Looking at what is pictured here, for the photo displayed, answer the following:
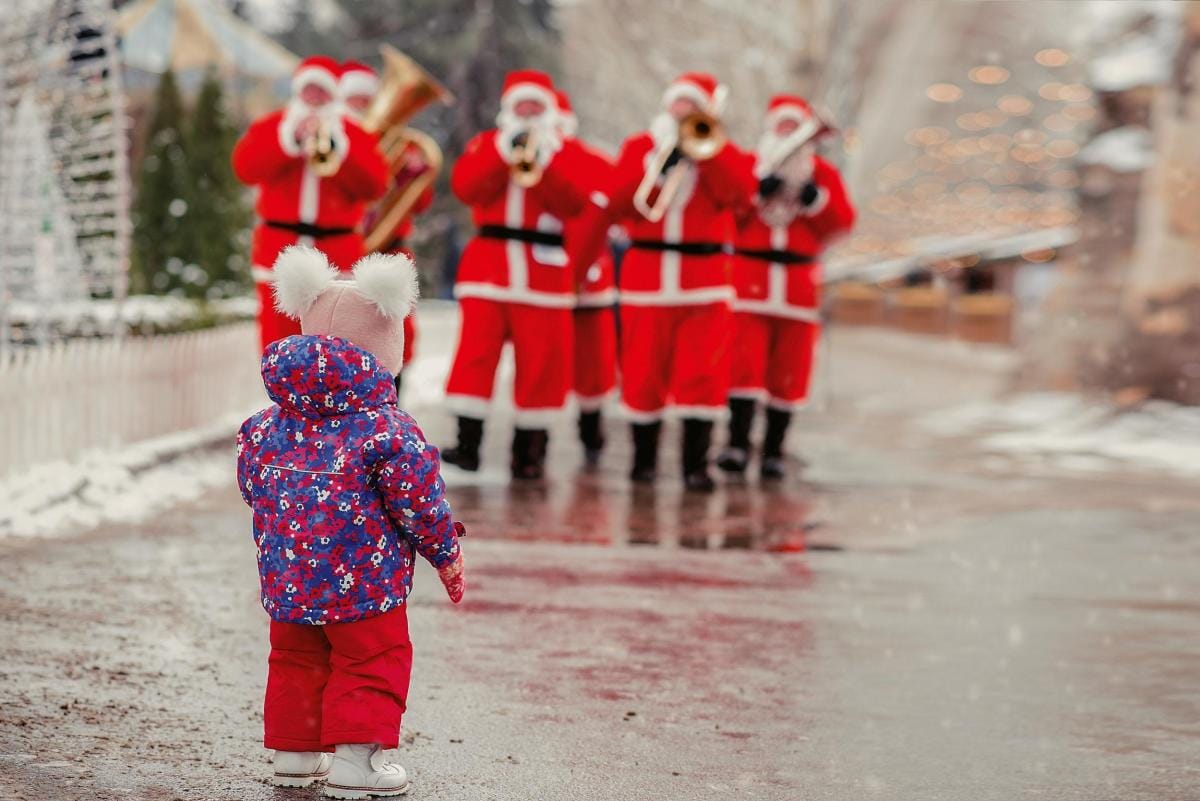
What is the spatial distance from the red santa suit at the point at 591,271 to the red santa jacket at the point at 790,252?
31.6 inches

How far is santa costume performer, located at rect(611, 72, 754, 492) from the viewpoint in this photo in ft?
36.2

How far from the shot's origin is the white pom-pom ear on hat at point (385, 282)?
16.1 feet

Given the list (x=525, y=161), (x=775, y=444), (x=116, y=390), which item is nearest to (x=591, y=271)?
(x=525, y=161)

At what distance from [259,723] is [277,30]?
38.1 metres

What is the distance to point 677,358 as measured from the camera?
1122 centimetres

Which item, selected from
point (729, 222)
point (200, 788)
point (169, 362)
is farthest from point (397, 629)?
point (169, 362)

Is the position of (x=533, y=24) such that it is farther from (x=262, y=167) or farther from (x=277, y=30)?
(x=262, y=167)

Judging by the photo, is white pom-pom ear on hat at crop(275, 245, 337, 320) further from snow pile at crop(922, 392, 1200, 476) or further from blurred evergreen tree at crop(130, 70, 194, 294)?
blurred evergreen tree at crop(130, 70, 194, 294)

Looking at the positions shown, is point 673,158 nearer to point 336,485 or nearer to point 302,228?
point 302,228

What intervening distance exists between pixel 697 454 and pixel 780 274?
1279 millimetres

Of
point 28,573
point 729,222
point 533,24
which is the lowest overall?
point 28,573

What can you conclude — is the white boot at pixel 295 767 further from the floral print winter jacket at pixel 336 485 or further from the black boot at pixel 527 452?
the black boot at pixel 527 452

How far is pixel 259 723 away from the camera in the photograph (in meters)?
5.62

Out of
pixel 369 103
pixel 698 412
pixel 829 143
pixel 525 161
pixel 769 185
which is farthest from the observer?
pixel 829 143
